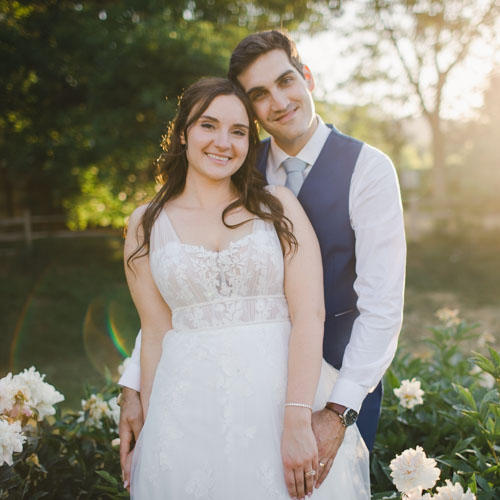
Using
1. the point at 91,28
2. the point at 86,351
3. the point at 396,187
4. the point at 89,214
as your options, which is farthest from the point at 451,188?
the point at 396,187

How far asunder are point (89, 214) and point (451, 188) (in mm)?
19490

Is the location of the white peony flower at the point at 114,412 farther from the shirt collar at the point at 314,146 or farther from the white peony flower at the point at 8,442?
the shirt collar at the point at 314,146

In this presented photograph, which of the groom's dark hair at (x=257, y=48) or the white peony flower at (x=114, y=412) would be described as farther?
the white peony flower at (x=114, y=412)

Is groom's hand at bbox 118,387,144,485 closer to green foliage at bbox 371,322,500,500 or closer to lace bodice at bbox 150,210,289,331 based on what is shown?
lace bodice at bbox 150,210,289,331

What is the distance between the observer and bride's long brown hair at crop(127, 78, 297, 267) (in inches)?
90.9

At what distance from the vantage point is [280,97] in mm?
2643

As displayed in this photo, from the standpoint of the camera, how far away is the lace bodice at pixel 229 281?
220 centimetres

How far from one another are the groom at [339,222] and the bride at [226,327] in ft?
0.48

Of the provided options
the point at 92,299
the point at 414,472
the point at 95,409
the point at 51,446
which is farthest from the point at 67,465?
the point at 92,299

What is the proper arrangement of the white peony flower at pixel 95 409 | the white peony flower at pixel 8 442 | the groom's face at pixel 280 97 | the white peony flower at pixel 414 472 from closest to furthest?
the white peony flower at pixel 414 472 → the white peony flower at pixel 8 442 → the groom's face at pixel 280 97 → the white peony flower at pixel 95 409

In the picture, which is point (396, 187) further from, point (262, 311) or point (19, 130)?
point (19, 130)

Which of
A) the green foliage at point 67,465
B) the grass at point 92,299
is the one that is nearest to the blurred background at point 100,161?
the grass at point 92,299

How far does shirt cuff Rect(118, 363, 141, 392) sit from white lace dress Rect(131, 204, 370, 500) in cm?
26

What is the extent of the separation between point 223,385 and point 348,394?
499 millimetres
